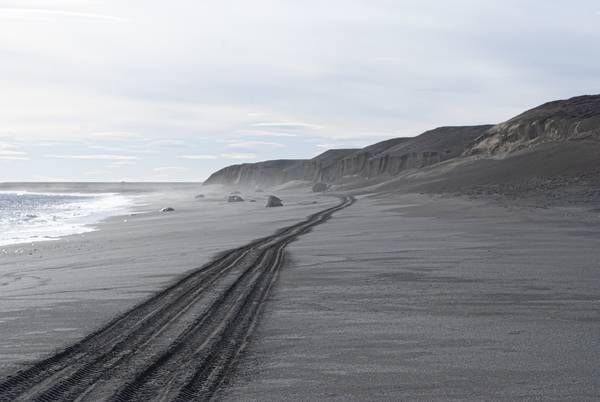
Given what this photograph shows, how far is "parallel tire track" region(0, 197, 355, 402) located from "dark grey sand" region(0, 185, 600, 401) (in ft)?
0.71

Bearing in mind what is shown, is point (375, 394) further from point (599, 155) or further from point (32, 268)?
point (599, 155)

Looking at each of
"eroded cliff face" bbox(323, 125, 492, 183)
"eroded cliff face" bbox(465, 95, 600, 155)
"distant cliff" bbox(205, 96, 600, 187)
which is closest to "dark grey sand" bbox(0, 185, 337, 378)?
"distant cliff" bbox(205, 96, 600, 187)

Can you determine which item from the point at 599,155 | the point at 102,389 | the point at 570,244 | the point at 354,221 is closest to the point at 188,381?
the point at 102,389

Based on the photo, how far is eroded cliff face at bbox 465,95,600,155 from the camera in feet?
147

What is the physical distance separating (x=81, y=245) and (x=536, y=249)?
1149cm

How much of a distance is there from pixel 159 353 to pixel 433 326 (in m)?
2.63

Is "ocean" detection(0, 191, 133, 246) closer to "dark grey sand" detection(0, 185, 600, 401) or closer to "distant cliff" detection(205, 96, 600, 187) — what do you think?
"dark grey sand" detection(0, 185, 600, 401)

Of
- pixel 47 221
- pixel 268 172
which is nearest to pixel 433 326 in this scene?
pixel 47 221

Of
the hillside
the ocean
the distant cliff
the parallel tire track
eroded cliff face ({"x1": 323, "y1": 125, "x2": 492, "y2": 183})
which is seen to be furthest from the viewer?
eroded cliff face ({"x1": 323, "y1": 125, "x2": 492, "y2": 183})

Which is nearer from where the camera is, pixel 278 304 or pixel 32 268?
pixel 278 304

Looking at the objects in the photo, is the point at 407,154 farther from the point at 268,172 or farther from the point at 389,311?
the point at 389,311

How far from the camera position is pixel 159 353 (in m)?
→ 5.53

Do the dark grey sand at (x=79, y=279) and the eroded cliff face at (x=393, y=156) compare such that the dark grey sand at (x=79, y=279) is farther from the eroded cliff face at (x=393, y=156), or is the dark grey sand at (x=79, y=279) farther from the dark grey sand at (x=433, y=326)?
the eroded cliff face at (x=393, y=156)

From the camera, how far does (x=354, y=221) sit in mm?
21703
